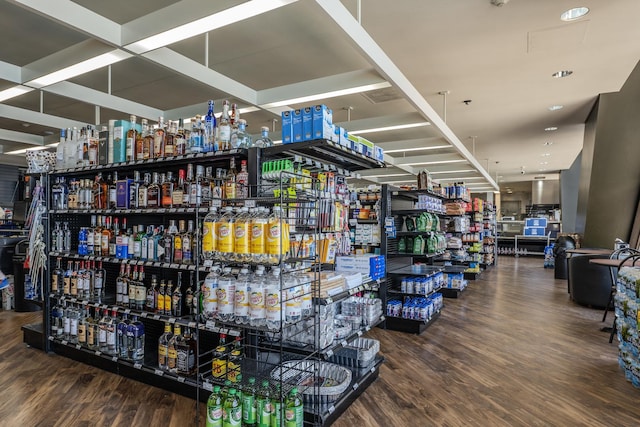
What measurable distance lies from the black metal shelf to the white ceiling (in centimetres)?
114

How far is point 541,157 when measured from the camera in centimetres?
1372

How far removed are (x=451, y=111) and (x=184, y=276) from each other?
6.61 meters

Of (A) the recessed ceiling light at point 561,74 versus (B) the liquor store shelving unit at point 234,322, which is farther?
(A) the recessed ceiling light at point 561,74

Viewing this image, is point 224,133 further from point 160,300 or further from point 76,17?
point 76,17

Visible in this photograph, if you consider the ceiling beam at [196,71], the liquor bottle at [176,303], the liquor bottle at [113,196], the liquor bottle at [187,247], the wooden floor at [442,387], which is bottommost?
the wooden floor at [442,387]

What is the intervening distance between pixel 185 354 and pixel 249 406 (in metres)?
0.98

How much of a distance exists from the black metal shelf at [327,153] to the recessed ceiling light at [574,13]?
3092 millimetres

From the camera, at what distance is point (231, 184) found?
2.88m

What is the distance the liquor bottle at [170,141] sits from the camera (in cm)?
333

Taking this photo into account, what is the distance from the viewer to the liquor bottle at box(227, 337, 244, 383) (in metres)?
2.74

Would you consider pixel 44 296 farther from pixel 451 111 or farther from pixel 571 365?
pixel 451 111

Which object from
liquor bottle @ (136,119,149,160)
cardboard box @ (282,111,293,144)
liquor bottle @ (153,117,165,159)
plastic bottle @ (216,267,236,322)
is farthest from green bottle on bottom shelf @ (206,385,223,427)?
liquor bottle @ (136,119,149,160)

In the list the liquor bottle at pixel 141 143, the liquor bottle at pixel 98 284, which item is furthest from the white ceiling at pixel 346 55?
the liquor bottle at pixel 98 284

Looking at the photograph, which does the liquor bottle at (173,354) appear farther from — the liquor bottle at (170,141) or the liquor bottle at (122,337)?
the liquor bottle at (170,141)
